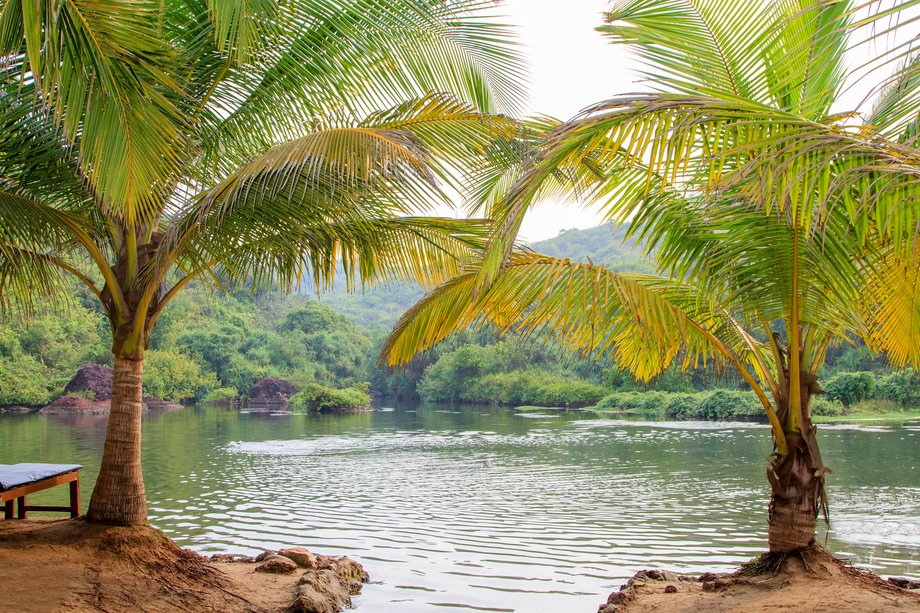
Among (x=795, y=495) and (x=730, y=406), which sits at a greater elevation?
(x=795, y=495)

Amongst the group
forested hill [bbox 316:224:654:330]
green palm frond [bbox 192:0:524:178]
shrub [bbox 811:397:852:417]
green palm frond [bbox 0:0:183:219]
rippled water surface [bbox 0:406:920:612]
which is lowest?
rippled water surface [bbox 0:406:920:612]

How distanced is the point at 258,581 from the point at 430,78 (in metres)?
4.12

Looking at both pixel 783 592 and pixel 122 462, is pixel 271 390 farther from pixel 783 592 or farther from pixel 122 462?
pixel 783 592

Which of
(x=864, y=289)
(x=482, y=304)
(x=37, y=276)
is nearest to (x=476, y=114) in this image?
(x=482, y=304)

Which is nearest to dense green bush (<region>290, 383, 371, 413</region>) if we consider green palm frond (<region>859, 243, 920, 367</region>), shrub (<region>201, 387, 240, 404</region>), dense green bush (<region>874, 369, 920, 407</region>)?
shrub (<region>201, 387, 240, 404</region>)

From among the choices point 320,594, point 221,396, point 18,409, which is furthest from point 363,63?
point 221,396

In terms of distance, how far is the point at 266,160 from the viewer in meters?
5.05

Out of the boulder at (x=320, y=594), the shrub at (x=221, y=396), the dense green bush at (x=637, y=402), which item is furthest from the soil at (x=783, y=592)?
the shrub at (x=221, y=396)

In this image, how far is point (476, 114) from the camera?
5.98 m

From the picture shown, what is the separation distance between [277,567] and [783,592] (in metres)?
3.89

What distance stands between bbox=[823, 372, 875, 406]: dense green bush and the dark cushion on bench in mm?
29132

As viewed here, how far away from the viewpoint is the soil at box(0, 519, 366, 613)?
4887mm

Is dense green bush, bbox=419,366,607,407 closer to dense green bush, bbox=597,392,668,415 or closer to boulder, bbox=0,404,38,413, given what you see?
dense green bush, bbox=597,392,668,415

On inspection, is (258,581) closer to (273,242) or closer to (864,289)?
(273,242)
